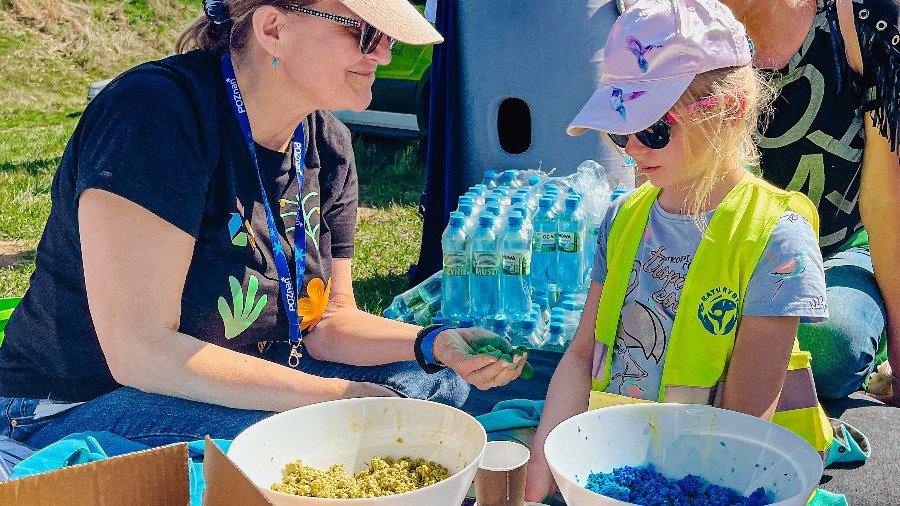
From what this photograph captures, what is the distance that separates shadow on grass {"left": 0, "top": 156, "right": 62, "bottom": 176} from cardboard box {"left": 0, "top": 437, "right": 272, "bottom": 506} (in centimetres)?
667

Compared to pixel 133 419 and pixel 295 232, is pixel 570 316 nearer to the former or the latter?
pixel 295 232

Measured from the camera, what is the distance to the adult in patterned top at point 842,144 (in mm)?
2725

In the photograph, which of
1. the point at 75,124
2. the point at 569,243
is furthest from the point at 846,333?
the point at 75,124

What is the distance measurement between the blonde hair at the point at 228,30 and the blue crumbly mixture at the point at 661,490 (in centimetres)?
135

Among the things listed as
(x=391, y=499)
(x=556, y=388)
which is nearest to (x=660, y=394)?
(x=556, y=388)

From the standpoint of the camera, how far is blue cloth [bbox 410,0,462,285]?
4492 mm

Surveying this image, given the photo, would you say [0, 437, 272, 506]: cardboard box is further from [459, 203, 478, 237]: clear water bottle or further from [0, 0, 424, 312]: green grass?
[0, 0, 424, 312]: green grass

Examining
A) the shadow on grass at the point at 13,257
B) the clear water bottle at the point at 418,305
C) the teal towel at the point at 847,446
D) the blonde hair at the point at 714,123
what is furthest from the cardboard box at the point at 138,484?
the shadow on grass at the point at 13,257

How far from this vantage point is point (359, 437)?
5.03 feet

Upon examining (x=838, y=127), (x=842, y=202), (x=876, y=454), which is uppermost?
(x=838, y=127)

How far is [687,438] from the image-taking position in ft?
4.69

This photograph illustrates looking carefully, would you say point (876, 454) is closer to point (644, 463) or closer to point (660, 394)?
point (660, 394)

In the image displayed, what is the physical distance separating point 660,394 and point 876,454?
0.97 m

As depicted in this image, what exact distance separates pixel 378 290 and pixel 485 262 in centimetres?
135
